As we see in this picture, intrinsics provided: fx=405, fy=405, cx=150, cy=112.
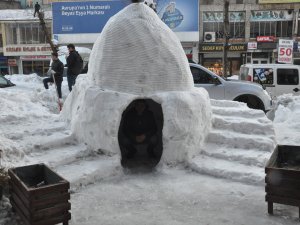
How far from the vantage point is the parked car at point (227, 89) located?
440 inches

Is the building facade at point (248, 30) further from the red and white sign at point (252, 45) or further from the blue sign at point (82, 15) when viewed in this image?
the blue sign at point (82, 15)

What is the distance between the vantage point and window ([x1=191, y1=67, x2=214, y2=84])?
1123 centimetres

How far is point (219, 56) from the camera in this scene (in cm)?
3209

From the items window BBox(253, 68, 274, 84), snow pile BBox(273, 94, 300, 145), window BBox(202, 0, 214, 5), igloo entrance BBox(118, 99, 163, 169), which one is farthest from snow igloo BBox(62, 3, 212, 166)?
window BBox(202, 0, 214, 5)

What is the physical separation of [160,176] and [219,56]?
27.1 meters

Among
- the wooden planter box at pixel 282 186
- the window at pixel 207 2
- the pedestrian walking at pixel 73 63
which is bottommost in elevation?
the wooden planter box at pixel 282 186

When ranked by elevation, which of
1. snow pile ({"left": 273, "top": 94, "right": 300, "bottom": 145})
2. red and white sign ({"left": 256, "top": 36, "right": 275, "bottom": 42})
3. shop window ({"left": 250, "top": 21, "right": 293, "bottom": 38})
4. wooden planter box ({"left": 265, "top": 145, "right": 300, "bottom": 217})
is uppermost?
shop window ({"left": 250, "top": 21, "right": 293, "bottom": 38})

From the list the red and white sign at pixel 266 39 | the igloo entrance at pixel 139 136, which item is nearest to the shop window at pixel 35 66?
the red and white sign at pixel 266 39

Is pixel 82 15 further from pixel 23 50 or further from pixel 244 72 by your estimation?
pixel 244 72

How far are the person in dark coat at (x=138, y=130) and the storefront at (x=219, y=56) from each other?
81.7ft

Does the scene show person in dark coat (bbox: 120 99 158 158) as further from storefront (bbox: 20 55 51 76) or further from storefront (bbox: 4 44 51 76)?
storefront (bbox: 20 55 51 76)

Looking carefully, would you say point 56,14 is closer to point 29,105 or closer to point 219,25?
point 219,25

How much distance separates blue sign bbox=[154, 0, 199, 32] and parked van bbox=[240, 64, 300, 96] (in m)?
11.5

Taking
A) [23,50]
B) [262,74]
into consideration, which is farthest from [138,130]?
[23,50]
